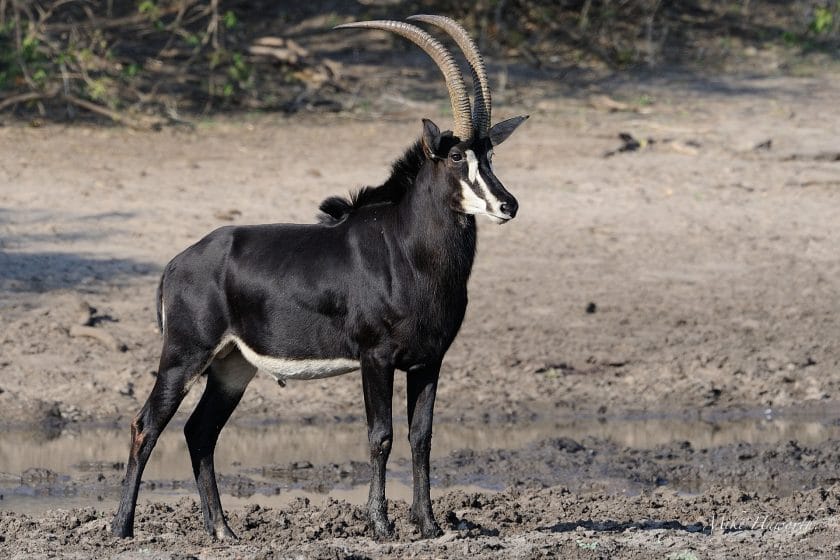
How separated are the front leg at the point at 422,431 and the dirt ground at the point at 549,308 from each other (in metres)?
0.15

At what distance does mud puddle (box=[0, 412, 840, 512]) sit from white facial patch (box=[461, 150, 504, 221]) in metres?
2.38

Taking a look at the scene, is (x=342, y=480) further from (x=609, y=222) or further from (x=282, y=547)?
(x=609, y=222)

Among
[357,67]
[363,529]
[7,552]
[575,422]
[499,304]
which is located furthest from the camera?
[357,67]

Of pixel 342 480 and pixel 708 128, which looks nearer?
pixel 342 480

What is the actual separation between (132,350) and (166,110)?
6.32m

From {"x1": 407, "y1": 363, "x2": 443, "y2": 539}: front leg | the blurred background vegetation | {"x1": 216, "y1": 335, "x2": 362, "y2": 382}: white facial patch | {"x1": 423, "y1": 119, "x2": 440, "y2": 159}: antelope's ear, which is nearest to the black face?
{"x1": 423, "y1": 119, "x2": 440, "y2": 159}: antelope's ear

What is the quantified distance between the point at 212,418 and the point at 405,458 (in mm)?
2172

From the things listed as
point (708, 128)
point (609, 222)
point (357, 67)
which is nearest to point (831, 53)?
point (708, 128)

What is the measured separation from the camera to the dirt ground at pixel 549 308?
744 centimetres

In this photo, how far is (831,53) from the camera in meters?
20.2

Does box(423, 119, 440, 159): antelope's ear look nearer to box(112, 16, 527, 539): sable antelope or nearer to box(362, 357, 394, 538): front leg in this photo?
box(112, 16, 527, 539): sable antelope

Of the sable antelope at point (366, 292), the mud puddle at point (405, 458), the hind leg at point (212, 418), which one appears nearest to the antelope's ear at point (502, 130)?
the sable antelope at point (366, 292)

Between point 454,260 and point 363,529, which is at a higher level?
point 454,260

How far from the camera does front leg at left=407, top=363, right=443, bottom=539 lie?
693 centimetres
